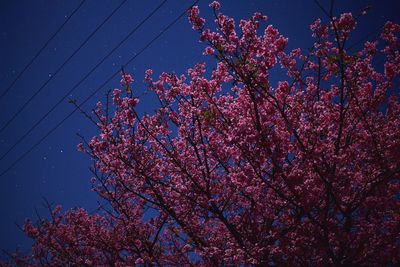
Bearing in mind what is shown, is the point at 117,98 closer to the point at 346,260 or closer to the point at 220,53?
the point at 220,53

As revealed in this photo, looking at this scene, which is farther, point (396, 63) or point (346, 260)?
point (396, 63)

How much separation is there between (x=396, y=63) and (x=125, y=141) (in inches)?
299

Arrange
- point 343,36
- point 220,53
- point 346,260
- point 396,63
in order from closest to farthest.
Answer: point 220,53 < point 343,36 < point 346,260 < point 396,63

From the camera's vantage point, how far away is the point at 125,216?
12.0 m

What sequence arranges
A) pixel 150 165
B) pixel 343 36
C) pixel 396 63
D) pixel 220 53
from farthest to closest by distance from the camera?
pixel 150 165 < pixel 396 63 < pixel 343 36 < pixel 220 53

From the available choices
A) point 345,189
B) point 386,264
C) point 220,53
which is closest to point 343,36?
point 220,53

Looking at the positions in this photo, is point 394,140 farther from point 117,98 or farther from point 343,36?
point 117,98

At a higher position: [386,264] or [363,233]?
[363,233]

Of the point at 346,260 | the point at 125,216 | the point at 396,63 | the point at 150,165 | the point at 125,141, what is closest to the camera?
the point at 346,260

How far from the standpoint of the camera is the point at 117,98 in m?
9.87

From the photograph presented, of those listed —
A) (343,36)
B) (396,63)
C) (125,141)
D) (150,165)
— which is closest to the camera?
(343,36)

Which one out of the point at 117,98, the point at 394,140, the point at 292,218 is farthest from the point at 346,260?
the point at 117,98

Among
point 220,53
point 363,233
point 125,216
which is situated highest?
point 125,216

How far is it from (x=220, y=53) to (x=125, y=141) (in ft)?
17.4
